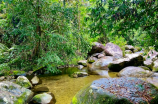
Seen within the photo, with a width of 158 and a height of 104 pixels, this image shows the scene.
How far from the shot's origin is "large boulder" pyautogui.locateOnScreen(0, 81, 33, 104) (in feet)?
10.1

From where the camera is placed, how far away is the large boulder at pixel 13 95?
3.09 metres

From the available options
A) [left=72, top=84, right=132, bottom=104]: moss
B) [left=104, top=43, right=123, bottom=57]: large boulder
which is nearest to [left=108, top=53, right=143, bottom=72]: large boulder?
[left=104, top=43, right=123, bottom=57]: large boulder

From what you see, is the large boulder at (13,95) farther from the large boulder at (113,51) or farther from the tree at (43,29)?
the large boulder at (113,51)

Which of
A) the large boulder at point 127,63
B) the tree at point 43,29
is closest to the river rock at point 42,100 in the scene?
the tree at point 43,29

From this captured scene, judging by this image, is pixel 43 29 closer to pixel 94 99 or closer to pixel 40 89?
pixel 40 89

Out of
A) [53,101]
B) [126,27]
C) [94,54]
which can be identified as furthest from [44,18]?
[94,54]

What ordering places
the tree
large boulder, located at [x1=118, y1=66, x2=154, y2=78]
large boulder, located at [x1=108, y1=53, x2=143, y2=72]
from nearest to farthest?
1. the tree
2. large boulder, located at [x1=118, y1=66, x2=154, y2=78]
3. large boulder, located at [x1=108, y1=53, x2=143, y2=72]

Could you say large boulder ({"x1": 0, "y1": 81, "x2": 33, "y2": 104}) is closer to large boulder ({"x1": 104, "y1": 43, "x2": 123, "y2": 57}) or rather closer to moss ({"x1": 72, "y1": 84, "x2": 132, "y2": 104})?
moss ({"x1": 72, "y1": 84, "x2": 132, "y2": 104})

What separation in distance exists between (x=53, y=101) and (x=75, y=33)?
4082 mm

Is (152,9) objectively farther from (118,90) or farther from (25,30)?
(25,30)

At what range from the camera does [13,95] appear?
134 inches

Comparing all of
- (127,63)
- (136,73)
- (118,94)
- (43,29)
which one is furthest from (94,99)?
(127,63)

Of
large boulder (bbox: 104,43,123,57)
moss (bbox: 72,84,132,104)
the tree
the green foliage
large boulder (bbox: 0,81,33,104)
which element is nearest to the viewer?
the green foliage

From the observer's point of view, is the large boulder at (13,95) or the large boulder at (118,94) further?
the large boulder at (13,95)
